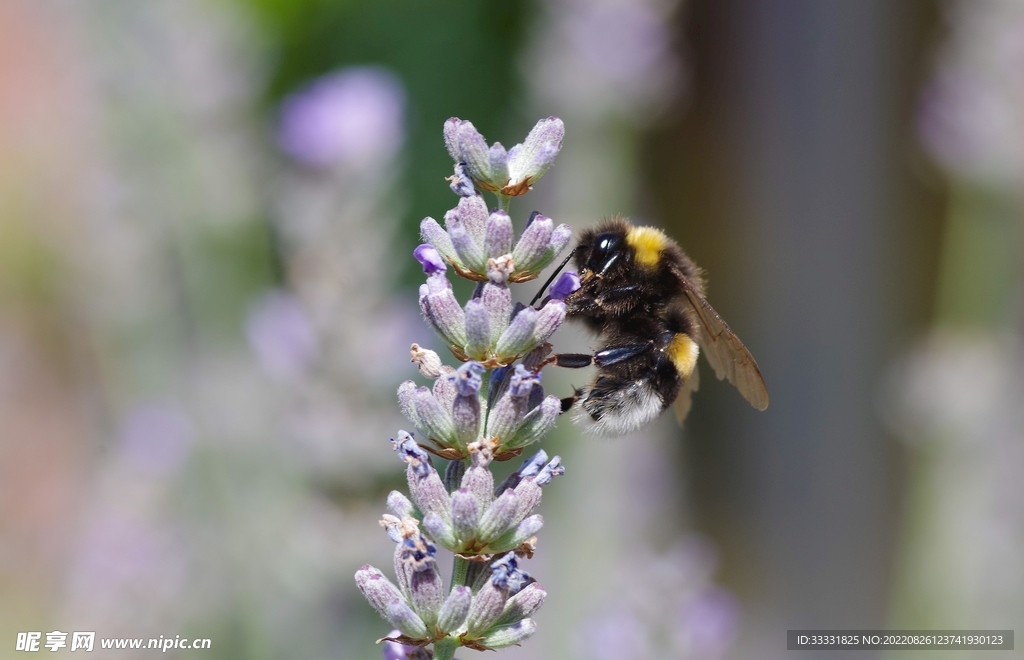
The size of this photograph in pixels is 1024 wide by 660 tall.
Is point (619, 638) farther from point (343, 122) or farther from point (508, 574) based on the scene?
point (343, 122)

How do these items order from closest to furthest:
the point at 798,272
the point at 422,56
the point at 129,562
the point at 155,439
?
the point at 129,562 < the point at 155,439 < the point at 798,272 < the point at 422,56

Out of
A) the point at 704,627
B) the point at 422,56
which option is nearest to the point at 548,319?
the point at 704,627

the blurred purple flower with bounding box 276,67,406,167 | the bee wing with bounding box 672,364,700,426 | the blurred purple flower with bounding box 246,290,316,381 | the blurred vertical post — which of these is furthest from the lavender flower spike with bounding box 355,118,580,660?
the blurred vertical post

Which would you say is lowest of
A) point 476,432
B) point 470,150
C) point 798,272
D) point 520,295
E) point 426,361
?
point 476,432

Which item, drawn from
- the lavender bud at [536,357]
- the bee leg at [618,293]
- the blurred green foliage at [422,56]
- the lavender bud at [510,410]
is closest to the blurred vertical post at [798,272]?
the blurred green foliage at [422,56]

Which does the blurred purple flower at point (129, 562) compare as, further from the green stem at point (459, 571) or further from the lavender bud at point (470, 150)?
the lavender bud at point (470, 150)

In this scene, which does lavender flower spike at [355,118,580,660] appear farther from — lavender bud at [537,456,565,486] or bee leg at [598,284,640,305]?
bee leg at [598,284,640,305]

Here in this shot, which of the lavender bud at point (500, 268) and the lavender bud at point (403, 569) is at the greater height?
the lavender bud at point (500, 268)

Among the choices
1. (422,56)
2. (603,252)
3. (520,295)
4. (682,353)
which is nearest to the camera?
(603,252)
